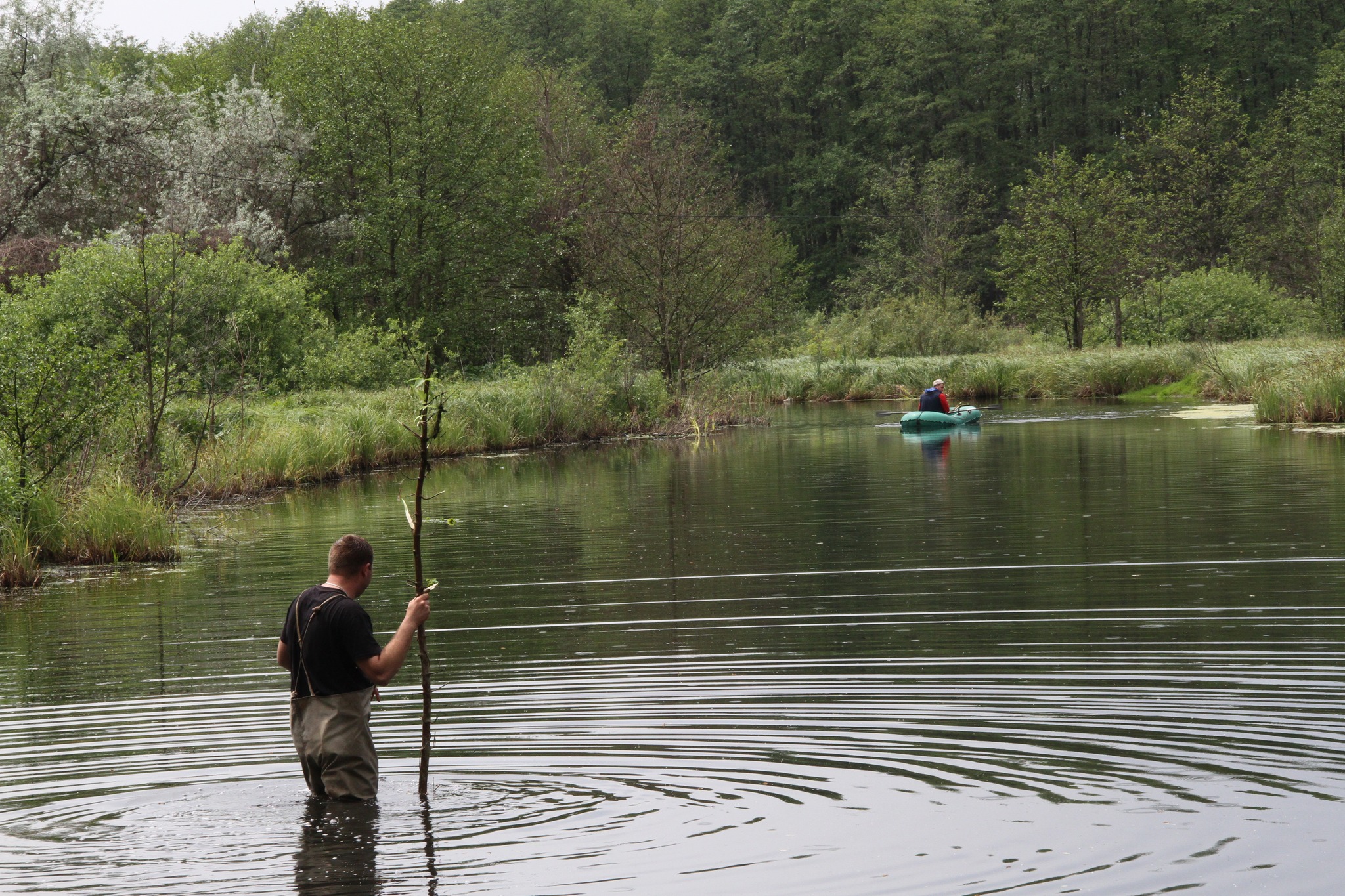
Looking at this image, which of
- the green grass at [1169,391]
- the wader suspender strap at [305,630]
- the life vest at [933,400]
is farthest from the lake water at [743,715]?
the green grass at [1169,391]

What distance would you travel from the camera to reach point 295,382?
34.6 m

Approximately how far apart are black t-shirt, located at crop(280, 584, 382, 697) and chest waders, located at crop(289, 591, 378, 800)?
0.02m

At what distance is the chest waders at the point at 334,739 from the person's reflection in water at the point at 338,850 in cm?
7

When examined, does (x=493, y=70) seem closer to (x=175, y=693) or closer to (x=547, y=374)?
(x=547, y=374)

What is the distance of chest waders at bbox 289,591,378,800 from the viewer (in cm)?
648

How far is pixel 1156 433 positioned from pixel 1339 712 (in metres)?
25.0

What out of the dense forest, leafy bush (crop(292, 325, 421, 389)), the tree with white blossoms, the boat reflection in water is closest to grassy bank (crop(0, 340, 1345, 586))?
leafy bush (crop(292, 325, 421, 389))

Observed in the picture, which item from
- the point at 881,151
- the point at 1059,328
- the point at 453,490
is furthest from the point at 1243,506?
the point at 881,151

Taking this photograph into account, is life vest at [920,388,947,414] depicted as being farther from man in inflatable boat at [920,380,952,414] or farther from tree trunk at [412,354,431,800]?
tree trunk at [412,354,431,800]

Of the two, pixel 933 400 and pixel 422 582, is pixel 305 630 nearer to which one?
pixel 422 582

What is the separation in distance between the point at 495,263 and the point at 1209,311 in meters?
26.9

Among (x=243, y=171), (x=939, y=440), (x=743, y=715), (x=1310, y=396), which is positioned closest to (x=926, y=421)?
(x=939, y=440)

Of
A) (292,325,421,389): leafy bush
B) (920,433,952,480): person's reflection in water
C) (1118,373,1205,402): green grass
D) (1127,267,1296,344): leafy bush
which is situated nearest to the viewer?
(920,433,952,480): person's reflection in water

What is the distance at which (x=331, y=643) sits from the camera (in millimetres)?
6375
